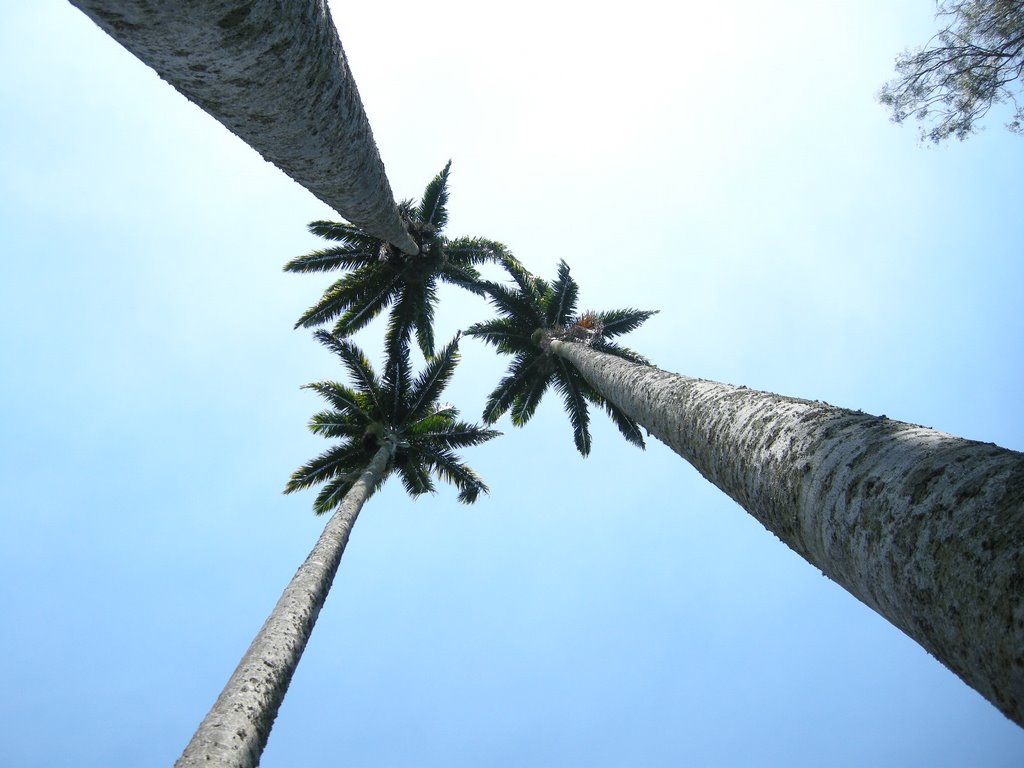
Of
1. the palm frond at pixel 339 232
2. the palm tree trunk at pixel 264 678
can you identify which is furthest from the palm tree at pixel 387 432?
the palm frond at pixel 339 232

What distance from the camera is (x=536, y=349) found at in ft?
61.5

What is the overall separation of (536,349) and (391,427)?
212 inches

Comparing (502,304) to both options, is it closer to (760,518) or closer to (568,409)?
(568,409)

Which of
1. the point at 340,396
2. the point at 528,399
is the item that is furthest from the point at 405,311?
the point at 528,399

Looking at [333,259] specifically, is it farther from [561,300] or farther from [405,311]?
[561,300]

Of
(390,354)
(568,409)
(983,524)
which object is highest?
(568,409)

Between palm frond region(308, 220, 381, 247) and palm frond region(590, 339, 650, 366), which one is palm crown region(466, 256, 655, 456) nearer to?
palm frond region(590, 339, 650, 366)

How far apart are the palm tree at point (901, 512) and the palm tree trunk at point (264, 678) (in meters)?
4.93

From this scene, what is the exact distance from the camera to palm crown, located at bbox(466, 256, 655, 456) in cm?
1833

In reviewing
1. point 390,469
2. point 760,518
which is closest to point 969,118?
point 760,518

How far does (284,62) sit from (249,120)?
0.59 m

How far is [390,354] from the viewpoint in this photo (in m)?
17.0

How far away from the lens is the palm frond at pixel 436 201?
18562 mm

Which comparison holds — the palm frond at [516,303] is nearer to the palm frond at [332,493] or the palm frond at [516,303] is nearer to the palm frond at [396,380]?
the palm frond at [396,380]
